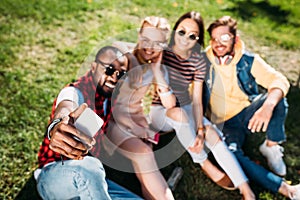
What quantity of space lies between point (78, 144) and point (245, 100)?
1.63 m

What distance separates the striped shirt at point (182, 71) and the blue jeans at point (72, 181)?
108cm

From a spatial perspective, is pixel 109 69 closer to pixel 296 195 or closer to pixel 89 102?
pixel 89 102

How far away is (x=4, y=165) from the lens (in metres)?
2.91

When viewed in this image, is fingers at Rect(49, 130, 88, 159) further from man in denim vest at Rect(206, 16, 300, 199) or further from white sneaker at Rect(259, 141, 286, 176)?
white sneaker at Rect(259, 141, 286, 176)

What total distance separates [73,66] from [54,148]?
204cm

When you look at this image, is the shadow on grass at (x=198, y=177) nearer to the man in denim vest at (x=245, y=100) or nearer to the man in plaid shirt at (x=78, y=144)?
the man in denim vest at (x=245, y=100)

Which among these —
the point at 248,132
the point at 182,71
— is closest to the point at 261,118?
the point at 248,132

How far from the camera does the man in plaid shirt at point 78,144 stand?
2029 mm

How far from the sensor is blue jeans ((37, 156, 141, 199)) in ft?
7.07

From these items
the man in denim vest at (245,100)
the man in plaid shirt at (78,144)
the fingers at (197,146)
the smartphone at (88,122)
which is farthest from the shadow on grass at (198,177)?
the smartphone at (88,122)

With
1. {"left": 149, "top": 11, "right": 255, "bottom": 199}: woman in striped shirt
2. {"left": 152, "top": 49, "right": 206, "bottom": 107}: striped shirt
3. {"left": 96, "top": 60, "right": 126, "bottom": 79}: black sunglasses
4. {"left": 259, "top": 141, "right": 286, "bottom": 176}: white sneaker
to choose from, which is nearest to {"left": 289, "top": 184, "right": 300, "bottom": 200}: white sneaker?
{"left": 259, "top": 141, "right": 286, "bottom": 176}: white sneaker

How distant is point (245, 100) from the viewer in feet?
10.3

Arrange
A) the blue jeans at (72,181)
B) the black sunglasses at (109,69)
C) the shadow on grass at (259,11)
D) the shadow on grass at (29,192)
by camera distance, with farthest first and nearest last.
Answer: the shadow on grass at (259,11) < the shadow on grass at (29,192) < the black sunglasses at (109,69) < the blue jeans at (72,181)

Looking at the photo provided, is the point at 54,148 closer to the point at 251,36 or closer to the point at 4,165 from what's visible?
the point at 4,165
